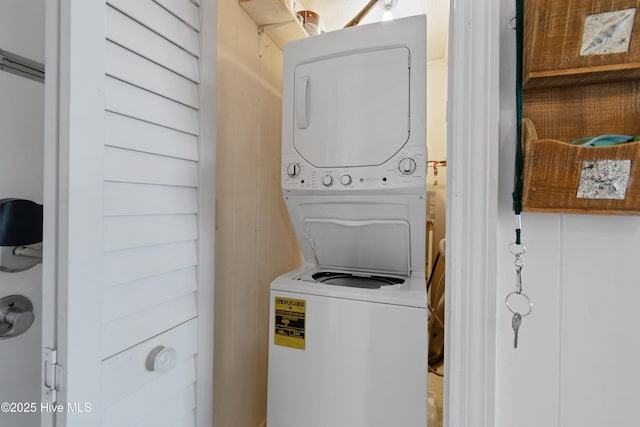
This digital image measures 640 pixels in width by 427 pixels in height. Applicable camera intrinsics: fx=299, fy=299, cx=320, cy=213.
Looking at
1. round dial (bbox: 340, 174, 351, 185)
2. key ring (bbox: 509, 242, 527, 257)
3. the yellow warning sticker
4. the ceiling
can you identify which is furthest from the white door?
the ceiling

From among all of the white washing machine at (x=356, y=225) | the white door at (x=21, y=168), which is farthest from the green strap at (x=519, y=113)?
the white door at (x=21, y=168)

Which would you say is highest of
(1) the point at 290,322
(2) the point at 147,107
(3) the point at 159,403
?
(2) the point at 147,107

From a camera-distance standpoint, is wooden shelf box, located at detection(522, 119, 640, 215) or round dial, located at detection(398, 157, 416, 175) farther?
round dial, located at detection(398, 157, 416, 175)

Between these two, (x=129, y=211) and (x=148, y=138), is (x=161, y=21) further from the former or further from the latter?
(x=129, y=211)

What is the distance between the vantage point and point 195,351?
112 centimetres

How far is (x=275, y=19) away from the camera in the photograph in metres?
1.79

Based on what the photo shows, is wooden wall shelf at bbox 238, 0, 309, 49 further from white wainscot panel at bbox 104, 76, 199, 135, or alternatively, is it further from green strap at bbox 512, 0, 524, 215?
green strap at bbox 512, 0, 524, 215

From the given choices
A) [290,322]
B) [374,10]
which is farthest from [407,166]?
[374,10]

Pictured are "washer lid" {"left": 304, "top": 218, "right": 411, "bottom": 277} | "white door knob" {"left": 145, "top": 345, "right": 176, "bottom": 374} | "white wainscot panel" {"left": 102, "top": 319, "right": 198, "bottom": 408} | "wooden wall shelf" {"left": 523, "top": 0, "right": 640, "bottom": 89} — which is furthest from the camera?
"washer lid" {"left": 304, "top": 218, "right": 411, "bottom": 277}

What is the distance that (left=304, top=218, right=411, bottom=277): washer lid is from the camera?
1.51 meters

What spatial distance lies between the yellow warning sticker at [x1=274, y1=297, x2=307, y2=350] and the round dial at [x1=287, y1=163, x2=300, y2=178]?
0.61 m

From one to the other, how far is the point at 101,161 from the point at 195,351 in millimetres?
748

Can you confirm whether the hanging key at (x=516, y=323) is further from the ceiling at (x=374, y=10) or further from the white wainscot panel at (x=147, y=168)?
the ceiling at (x=374, y=10)

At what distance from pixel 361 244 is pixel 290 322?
0.54m
